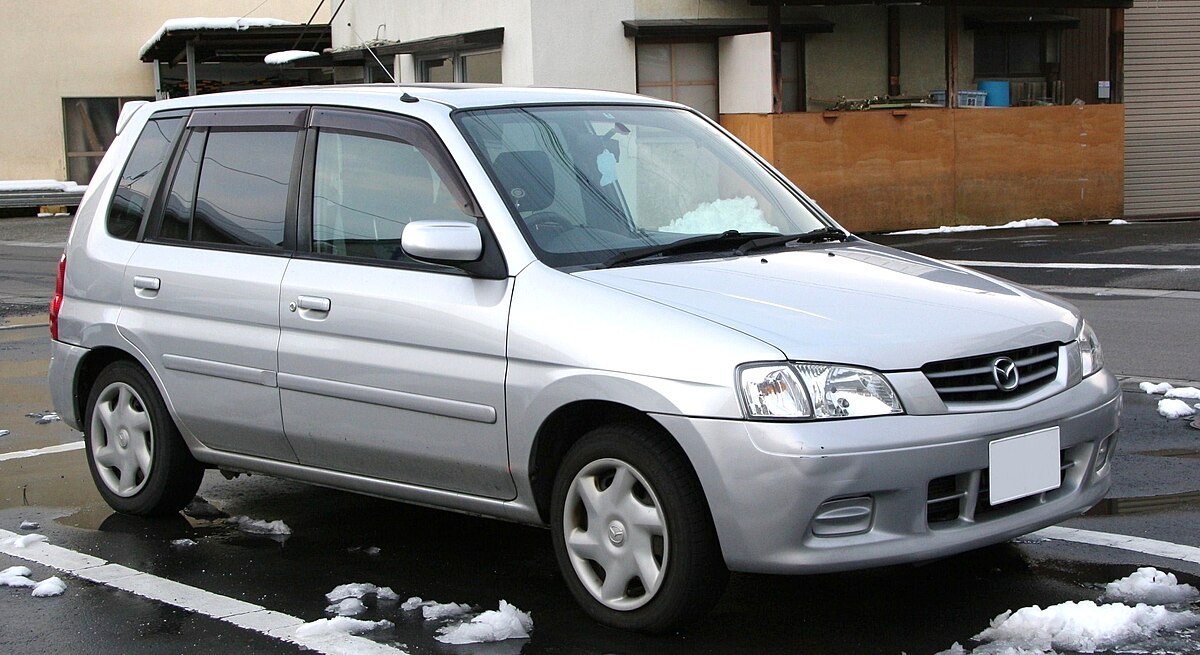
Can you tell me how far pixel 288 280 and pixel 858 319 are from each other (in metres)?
2.15

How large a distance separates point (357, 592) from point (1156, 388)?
4999 millimetres

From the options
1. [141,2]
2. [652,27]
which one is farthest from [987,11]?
[141,2]

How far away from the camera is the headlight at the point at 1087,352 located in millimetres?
4746

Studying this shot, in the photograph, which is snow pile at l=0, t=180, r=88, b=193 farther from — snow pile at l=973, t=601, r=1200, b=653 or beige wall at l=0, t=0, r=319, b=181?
snow pile at l=973, t=601, r=1200, b=653

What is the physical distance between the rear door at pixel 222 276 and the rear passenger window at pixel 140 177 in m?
0.10

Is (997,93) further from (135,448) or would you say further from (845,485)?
(845,485)

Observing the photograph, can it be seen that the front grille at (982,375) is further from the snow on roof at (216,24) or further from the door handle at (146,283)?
the snow on roof at (216,24)

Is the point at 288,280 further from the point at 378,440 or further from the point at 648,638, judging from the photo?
the point at 648,638

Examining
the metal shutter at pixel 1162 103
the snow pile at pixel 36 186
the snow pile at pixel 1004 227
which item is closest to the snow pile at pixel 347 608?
the snow pile at pixel 1004 227

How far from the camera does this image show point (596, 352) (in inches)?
172

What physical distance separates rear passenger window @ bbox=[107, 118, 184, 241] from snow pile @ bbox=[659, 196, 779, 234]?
90.9 inches

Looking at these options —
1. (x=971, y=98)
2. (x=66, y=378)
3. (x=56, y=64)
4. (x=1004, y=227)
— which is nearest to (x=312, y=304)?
(x=66, y=378)

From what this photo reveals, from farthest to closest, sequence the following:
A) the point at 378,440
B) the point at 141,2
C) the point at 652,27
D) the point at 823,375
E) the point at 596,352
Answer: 1. the point at 141,2
2. the point at 652,27
3. the point at 378,440
4. the point at 596,352
5. the point at 823,375

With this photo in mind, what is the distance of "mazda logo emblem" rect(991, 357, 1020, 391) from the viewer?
4.31 metres
